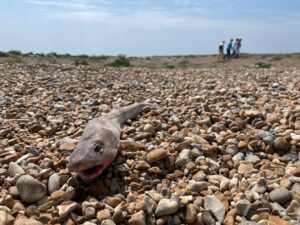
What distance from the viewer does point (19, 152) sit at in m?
5.46

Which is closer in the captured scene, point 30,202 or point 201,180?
point 30,202

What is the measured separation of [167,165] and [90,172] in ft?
3.38

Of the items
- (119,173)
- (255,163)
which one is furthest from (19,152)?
(255,163)

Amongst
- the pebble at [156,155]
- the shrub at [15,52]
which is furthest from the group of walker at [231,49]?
the pebble at [156,155]

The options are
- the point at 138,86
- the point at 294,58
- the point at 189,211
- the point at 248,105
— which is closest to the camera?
the point at 189,211

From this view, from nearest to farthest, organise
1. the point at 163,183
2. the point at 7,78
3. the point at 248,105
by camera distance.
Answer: the point at 163,183 → the point at 248,105 → the point at 7,78

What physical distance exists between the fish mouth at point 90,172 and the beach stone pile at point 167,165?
4.2 inches

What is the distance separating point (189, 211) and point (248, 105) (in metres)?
4.28

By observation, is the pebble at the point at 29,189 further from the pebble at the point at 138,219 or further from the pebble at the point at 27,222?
the pebble at the point at 138,219

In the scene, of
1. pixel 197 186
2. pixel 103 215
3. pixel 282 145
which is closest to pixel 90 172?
pixel 103 215

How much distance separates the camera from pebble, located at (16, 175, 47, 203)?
167 inches

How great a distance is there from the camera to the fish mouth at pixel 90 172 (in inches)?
171

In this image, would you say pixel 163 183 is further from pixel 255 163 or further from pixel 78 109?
pixel 78 109

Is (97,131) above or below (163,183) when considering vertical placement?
above
